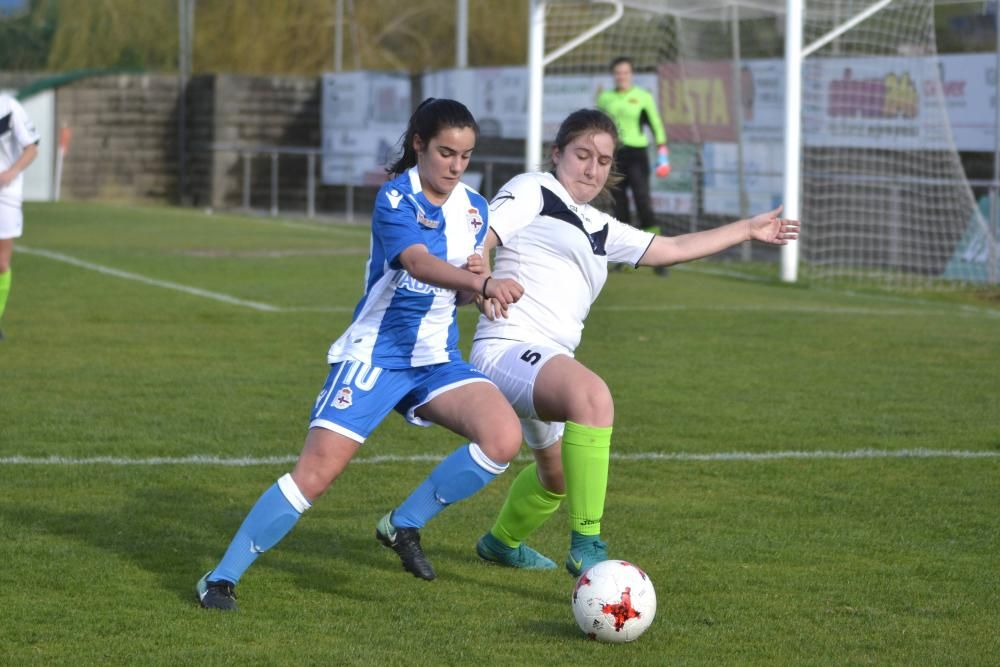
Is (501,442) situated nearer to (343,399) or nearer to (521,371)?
(521,371)

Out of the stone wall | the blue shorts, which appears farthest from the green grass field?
the stone wall

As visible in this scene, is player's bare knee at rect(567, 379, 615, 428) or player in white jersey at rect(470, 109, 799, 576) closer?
player's bare knee at rect(567, 379, 615, 428)

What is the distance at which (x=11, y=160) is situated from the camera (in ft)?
36.1

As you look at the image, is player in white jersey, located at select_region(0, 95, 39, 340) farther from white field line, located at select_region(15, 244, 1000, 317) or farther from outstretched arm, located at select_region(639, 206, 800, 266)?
outstretched arm, located at select_region(639, 206, 800, 266)

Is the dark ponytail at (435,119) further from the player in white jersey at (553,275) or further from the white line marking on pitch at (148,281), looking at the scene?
the white line marking on pitch at (148,281)

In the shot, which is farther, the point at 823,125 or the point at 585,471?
the point at 823,125

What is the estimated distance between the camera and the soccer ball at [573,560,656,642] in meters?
4.66

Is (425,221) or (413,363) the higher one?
(425,221)

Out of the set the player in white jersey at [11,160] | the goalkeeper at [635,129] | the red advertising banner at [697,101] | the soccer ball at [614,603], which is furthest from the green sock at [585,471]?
the red advertising banner at [697,101]

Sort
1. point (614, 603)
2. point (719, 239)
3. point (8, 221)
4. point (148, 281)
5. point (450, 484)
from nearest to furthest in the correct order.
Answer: point (614, 603) → point (450, 484) → point (719, 239) → point (8, 221) → point (148, 281)

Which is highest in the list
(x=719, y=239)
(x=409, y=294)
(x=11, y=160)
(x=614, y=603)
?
(x=11, y=160)

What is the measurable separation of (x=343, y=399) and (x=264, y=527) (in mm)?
467

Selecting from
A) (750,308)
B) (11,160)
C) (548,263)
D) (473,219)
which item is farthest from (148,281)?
(473,219)

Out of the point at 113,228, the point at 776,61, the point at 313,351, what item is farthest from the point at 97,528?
the point at 113,228
